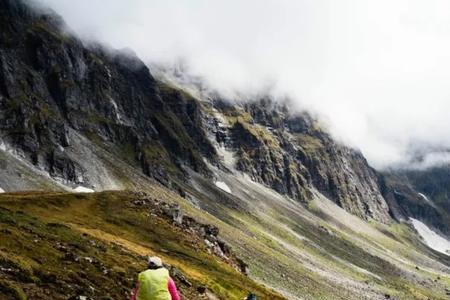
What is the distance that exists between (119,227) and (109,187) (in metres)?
113

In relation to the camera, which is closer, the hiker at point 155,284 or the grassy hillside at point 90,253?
the hiker at point 155,284

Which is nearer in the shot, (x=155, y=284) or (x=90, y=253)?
(x=155, y=284)

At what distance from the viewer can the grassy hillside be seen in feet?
115

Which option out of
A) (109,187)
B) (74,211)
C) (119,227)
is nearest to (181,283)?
(119,227)

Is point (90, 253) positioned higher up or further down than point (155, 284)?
further down

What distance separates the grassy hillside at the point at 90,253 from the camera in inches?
1382

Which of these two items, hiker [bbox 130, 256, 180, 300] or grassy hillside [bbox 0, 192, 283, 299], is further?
grassy hillside [bbox 0, 192, 283, 299]

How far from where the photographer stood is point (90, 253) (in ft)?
159

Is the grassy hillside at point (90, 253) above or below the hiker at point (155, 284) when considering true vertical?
below

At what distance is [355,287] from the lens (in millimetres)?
193250

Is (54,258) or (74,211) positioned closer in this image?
(54,258)

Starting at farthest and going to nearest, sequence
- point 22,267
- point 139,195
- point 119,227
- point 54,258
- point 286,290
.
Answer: point 286,290 < point 139,195 < point 119,227 < point 54,258 < point 22,267

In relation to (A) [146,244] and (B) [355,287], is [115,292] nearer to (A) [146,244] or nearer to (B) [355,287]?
(A) [146,244]

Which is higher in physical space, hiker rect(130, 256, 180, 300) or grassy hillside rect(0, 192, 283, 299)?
hiker rect(130, 256, 180, 300)
